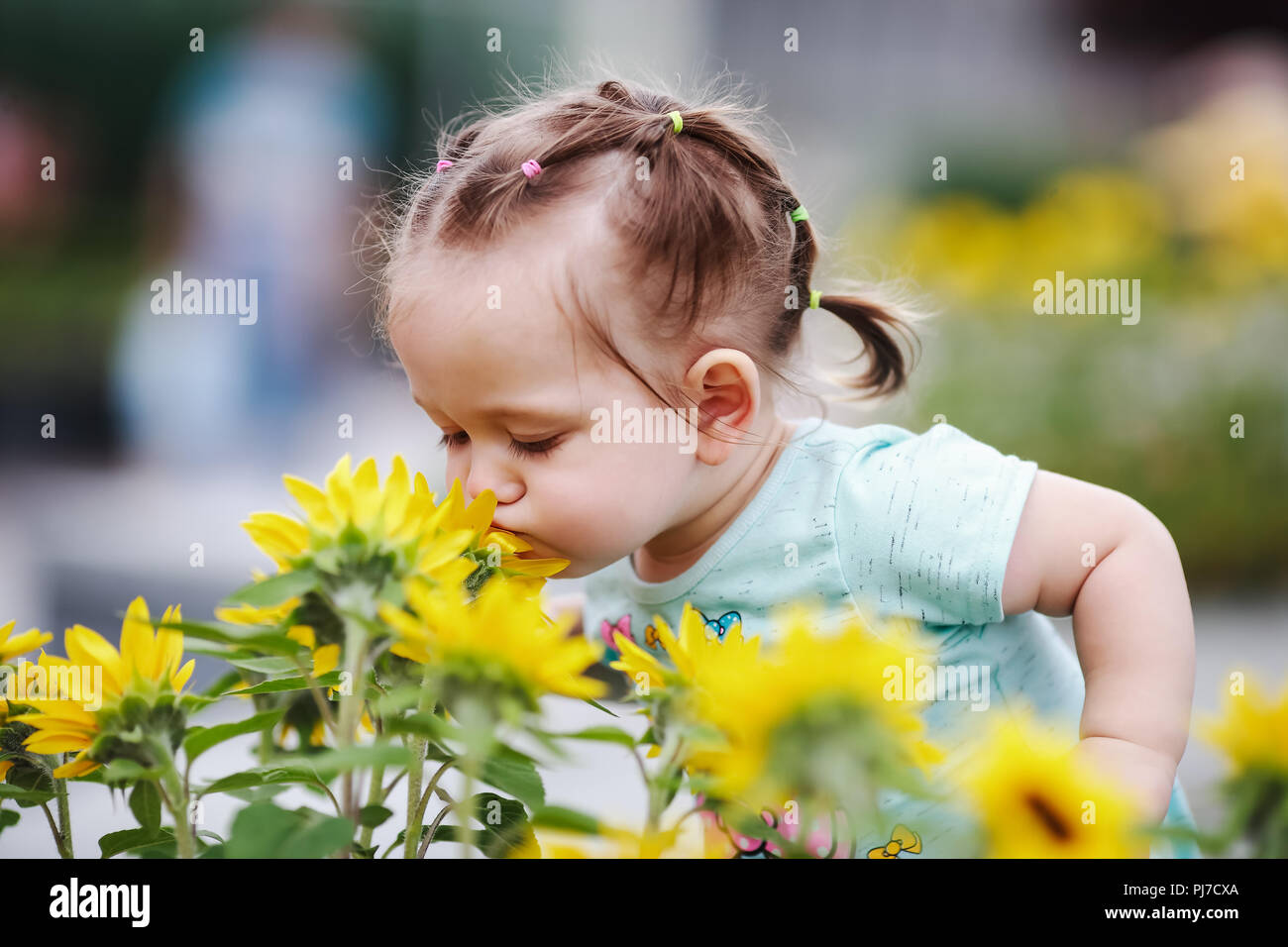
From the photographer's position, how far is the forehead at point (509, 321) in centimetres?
85

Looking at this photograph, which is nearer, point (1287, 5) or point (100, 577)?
point (1287, 5)

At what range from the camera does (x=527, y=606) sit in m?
0.46

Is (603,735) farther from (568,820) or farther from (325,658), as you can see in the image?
(325,658)

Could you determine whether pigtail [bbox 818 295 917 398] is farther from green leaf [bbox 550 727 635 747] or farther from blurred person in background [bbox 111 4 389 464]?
blurred person in background [bbox 111 4 389 464]

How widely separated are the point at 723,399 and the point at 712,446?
40mm

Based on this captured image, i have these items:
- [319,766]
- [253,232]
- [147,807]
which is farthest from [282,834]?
[253,232]

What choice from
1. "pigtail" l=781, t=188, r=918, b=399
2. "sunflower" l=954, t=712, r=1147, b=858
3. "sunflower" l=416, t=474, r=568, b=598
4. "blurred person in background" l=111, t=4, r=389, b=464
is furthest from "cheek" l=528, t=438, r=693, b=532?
"blurred person in background" l=111, t=4, r=389, b=464

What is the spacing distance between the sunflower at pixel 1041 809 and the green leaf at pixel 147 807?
0.40 m

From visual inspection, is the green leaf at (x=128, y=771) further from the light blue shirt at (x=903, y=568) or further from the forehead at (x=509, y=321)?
the light blue shirt at (x=903, y=568)

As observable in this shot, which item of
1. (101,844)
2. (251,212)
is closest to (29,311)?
(251,212)

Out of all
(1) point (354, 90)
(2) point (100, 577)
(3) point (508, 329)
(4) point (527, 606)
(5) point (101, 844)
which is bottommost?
(2) point (100, 577)

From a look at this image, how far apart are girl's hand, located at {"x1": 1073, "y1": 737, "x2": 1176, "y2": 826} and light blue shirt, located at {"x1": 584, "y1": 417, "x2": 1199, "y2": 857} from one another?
0.49 ft

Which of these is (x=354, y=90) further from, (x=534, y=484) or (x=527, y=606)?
(x=527, y=606)

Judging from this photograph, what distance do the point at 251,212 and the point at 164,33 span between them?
2.14 ft
